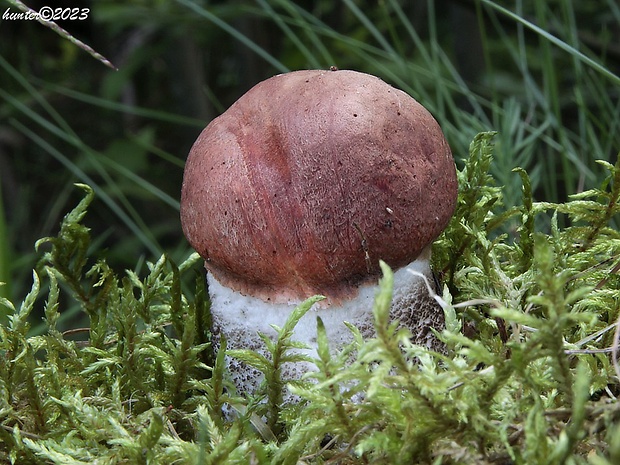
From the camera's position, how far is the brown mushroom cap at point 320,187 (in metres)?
0.93

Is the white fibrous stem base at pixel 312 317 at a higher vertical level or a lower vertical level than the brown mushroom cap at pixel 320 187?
lower

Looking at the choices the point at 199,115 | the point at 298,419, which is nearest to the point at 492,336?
the point at 298,419

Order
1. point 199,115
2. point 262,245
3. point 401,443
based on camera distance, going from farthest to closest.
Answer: point 199,115, point 262,245, point 401,443

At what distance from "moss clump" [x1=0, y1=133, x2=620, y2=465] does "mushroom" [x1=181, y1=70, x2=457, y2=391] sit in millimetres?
80

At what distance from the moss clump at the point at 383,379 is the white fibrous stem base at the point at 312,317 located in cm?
4

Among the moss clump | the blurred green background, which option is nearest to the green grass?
the moss clump

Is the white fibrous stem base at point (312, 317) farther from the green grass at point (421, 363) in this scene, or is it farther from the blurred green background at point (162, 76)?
the blurred green background at point (162, 76)

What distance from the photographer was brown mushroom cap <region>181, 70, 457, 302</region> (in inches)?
36.5

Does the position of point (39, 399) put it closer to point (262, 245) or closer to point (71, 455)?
point (71, 455)

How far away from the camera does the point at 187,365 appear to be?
3.37 feet

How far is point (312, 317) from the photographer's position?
1.00m

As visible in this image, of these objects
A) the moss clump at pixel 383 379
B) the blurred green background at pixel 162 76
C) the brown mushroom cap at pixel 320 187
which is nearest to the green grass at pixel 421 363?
the moss clump at pixel 383 379

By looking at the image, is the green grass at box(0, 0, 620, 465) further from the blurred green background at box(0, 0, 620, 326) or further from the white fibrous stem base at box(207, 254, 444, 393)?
the blurred green background at box(0, 0, 620, 326)

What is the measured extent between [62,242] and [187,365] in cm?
42
